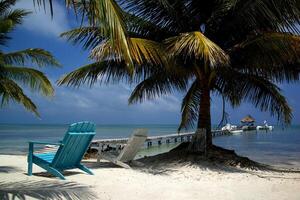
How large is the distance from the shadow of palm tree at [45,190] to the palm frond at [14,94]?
15.4 ft

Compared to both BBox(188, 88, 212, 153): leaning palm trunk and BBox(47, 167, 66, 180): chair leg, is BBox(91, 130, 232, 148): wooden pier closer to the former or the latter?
BBox(188, 88, 212, 153): leaning palm trunk

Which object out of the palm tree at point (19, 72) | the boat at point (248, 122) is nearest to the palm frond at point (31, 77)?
the palm tree at point (19, 72)

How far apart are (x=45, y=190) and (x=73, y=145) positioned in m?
1.44

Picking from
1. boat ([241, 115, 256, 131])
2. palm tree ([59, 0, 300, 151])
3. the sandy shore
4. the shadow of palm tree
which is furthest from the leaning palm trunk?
boat ([241, 115, 256, 131])

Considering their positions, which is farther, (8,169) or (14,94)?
(14,94)

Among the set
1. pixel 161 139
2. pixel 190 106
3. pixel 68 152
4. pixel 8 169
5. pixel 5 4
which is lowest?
pixel 8 169

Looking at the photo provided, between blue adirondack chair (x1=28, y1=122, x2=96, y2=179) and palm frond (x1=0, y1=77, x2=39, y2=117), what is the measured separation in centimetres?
378

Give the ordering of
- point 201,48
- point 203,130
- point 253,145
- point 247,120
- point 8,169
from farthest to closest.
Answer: point 247,120
point 253,145
point 203,130
point 201,48
point 8,169

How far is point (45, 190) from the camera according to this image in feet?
18.7

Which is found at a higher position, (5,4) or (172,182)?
(5,4)

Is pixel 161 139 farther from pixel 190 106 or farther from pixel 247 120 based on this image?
pixel 247 120

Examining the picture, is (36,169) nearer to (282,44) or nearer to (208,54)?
(208,54)

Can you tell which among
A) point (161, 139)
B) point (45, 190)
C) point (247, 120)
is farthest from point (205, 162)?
point (247, 120)

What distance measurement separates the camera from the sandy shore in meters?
6.04
